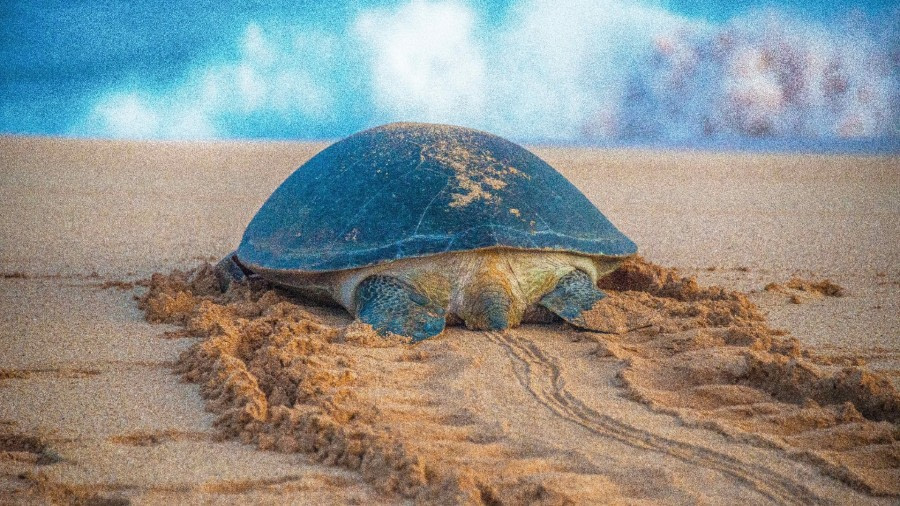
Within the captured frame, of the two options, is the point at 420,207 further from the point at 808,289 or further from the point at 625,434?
the point at 808,289

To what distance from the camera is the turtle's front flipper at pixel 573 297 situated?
4135 mm

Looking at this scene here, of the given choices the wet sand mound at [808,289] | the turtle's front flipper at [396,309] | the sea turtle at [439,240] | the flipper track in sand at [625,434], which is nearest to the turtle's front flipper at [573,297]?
the sea turtle at [439,240]

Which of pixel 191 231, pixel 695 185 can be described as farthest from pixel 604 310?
pixel 695 185

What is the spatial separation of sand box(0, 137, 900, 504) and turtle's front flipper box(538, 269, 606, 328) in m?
0.11

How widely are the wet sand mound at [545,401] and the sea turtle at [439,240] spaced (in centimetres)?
19

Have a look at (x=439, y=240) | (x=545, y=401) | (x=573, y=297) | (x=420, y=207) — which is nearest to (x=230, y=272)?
(x=420, y=207)

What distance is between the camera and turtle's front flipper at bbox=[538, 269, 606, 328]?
414cm

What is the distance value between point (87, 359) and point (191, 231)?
4602mm

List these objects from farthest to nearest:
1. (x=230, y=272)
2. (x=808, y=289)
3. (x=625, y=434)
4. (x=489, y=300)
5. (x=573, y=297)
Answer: (x=808, y=289) → (x=230, y=272) → (x=573, y=297) → (x=489, y=300) → (x=625, y=434)

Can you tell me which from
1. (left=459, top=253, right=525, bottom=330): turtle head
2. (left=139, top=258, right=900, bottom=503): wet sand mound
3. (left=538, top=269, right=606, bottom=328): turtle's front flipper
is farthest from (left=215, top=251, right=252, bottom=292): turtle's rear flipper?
(left=538, top=269, right=606, bottom=328): turtle's front flipper

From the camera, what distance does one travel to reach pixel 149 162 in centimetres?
1441

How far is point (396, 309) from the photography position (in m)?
4.01

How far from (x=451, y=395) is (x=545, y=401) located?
0.35m

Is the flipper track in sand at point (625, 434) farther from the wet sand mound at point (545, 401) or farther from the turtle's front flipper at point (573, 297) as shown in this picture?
the turtle's front flipper at point (573, 297)
